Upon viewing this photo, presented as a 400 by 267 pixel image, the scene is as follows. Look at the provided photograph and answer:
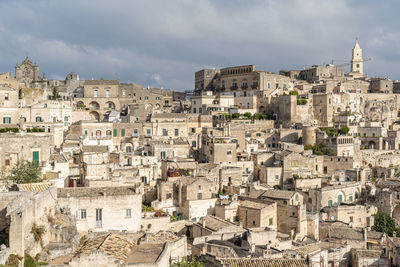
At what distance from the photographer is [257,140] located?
153 ft

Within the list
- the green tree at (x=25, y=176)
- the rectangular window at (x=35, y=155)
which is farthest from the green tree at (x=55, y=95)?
the green tree at (x=25, y=176)

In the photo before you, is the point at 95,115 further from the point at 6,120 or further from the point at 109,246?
the point at 109,246

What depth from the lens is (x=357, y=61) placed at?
93188mm

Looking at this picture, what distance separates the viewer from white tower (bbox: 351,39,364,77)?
303 ft

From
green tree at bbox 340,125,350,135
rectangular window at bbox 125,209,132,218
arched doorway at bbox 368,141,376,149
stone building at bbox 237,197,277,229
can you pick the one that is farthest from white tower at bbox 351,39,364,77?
rectangular window at bbox 125,209,132,218

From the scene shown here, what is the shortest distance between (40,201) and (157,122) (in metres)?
29.9

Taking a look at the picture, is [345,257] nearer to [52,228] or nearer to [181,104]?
[52,228]

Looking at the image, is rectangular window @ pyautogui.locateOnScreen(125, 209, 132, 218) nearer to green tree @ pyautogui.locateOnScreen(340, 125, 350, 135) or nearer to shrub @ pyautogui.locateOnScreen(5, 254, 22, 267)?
shrub @ pyautogui.locateOnScreen(5, 254, 22, 267)

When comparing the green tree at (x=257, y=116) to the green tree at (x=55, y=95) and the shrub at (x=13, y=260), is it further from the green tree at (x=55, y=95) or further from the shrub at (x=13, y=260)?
the shrub at (x=13, y=260)

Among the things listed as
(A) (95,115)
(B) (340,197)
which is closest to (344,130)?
(B) (340,197)

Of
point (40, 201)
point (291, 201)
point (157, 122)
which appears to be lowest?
point (291, 201)

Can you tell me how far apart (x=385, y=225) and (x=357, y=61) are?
67.6m

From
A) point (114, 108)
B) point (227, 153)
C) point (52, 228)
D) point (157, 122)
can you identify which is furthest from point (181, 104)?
point (52, 228)

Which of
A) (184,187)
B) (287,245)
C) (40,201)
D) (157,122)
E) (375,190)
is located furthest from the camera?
(157,122)
